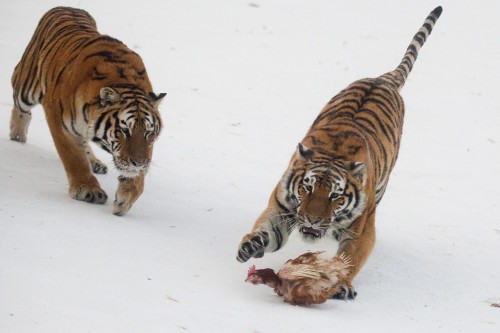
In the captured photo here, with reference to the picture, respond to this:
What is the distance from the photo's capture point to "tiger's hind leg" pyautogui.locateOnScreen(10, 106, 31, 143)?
650 centimetres

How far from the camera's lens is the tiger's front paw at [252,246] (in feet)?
14.6

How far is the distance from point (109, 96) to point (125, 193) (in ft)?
1.89

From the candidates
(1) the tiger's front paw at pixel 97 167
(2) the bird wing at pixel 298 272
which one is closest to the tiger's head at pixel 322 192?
(2) the bird wing at pixel 298 272

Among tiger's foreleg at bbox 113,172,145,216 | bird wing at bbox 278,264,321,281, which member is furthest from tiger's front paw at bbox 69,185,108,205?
bird wing at bbox 278,264,321,281

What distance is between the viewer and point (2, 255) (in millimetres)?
4016

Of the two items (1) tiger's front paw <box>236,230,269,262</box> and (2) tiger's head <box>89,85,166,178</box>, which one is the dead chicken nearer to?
(1) tiger's front paw <box>236,230,269,262</box>

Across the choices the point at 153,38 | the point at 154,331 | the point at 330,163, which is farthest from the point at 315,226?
the point at 153,38

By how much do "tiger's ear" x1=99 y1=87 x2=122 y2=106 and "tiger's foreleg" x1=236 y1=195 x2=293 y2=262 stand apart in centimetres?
106

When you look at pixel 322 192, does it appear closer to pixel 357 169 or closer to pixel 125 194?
pixel 357 169

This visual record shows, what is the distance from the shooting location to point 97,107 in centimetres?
512

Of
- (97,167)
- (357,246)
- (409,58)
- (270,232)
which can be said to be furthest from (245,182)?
(357,246)

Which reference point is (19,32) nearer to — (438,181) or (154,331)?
(438,181)

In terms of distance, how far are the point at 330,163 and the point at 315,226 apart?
394 millimetres

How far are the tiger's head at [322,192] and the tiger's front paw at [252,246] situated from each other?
202 mm
